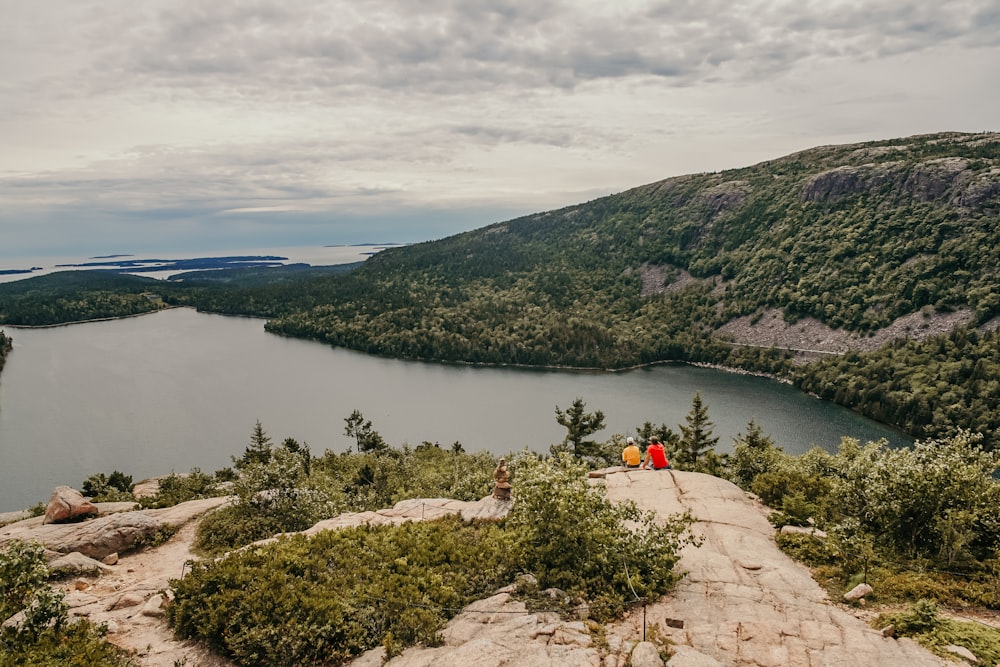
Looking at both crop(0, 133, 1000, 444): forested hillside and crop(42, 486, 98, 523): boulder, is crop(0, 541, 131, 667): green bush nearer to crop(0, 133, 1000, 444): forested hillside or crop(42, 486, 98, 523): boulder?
crop(42, 486, 98, 523): boulder

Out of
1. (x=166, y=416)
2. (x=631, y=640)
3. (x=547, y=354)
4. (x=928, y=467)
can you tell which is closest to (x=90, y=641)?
(x=631, y=640)

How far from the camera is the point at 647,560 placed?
1501cm

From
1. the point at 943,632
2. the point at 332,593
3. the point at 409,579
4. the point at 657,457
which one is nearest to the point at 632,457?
the point at 657,457

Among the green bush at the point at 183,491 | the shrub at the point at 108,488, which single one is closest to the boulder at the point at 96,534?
the green bush at the point at 183,491

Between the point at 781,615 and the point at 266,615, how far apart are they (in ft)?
43.8

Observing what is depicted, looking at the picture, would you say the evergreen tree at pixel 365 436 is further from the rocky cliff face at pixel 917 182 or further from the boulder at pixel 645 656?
the rocky cliff face at pixel 917 182

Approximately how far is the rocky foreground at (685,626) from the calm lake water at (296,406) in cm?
6771

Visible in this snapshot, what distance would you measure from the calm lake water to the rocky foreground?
6771 cm

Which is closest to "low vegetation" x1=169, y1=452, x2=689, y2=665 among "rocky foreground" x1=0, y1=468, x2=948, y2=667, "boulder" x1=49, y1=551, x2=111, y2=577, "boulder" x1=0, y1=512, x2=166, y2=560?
"rocky foreground" x1=0, y1=468, x2=948, y2=667

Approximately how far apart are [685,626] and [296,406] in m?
103

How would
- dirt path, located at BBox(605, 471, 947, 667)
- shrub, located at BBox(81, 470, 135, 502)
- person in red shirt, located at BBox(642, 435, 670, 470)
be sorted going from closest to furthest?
dirt path, located at BBox(605, 471, 947, 667)
person in red shirt, located at BBox(642, 435, 670, 470)
shrub, located at BBox(81, 470, 135, 502)

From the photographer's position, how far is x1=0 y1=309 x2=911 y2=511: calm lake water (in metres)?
83.6

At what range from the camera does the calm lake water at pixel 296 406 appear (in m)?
83.6

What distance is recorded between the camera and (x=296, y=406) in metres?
105
